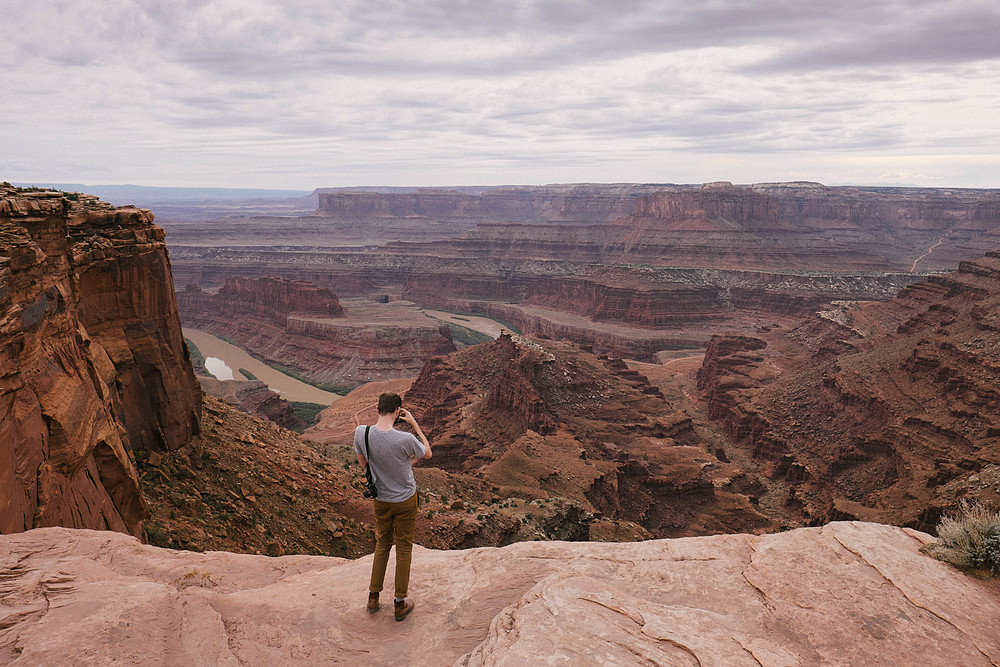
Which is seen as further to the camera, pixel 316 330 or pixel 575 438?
pixel 316 330

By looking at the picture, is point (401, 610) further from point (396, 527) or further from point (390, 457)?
point (390, 457)

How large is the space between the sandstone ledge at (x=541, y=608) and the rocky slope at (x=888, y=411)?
84.7ft

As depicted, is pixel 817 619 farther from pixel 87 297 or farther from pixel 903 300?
pixel 903 300

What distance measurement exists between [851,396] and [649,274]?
297 ft

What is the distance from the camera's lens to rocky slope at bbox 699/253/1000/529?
32719 millimetres

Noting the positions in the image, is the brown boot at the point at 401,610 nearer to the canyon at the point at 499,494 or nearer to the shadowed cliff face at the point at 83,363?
the canyon at the point at 499,494

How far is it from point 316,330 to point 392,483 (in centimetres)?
10208

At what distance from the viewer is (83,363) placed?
12297 millimetres

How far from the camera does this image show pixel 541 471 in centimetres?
3203

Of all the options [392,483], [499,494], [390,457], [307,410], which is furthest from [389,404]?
[307,410]

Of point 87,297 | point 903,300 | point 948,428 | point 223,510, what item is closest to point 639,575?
point 223,510

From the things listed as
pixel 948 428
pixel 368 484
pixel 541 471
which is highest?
pixel 368 484

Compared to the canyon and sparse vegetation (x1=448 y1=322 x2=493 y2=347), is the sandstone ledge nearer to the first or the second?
the canyon

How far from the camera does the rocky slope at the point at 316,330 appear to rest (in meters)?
94.1
